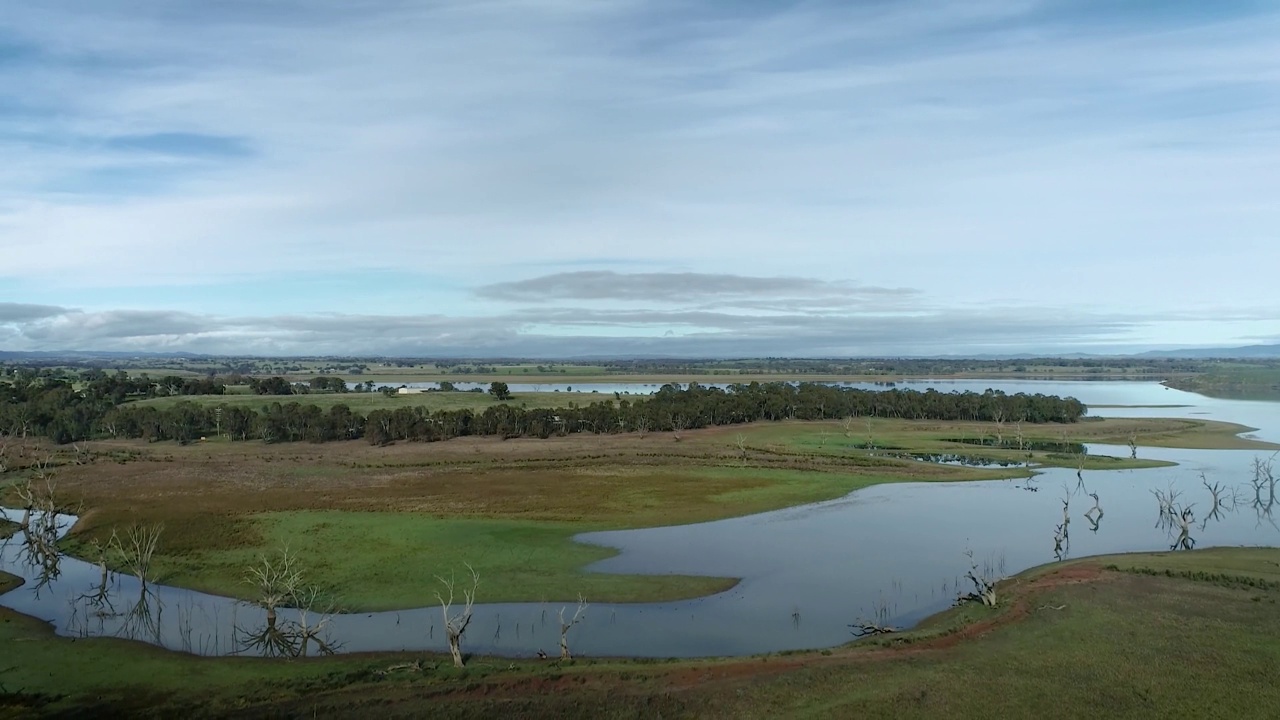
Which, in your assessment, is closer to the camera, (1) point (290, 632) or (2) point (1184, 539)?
(1) point (290, 632)

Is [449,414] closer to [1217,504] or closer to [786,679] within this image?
[1217,504]

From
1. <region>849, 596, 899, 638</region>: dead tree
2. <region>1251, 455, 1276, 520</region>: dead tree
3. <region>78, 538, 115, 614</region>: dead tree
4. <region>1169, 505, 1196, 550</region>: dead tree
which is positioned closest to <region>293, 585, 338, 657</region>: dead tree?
<region>78, 538, 115, 614</region>: dead tree

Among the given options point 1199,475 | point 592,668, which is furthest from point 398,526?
point 1199,475

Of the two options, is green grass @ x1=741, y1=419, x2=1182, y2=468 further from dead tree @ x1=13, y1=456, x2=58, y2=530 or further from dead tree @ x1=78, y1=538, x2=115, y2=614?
dead tree @ x1=13, y1=456, x2=58, y2=530

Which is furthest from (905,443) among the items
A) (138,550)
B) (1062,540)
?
(138,550)

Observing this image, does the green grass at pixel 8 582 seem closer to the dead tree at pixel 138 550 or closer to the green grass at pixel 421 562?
the dead tree at pixel 138 550

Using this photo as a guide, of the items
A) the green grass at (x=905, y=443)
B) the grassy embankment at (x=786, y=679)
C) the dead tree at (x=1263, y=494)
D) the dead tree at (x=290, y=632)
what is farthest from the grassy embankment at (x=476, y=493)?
the dead tree at (x=1263, y=494)
